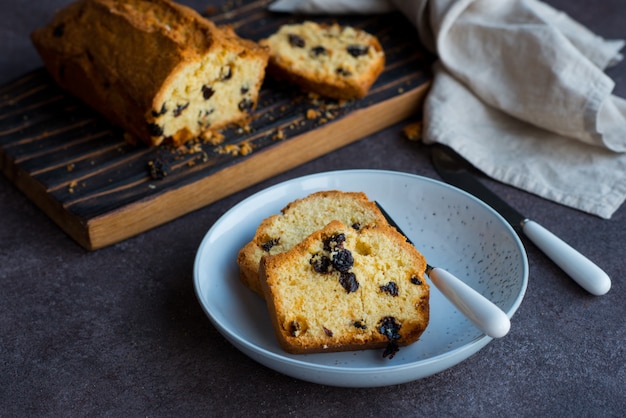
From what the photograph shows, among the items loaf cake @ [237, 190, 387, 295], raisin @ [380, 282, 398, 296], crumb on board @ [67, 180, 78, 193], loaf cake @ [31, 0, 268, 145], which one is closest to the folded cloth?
loaf cake @ [237, 190, 387, 295]

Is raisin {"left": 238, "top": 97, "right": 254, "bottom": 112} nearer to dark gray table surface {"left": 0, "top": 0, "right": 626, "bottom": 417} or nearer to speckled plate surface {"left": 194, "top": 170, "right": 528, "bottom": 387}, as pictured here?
dark gray table surface {"left": 0, "top": 0, "right": 626, "bottom": 417}

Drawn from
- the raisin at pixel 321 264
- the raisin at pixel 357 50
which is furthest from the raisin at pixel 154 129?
the raisin at pixel 321 264

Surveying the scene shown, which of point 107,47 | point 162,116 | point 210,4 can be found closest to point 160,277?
point 162,116

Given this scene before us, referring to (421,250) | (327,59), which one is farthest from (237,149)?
(421,250)

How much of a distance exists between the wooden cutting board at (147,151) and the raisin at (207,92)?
18cm

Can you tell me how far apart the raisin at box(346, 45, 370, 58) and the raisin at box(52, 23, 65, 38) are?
1276 mm

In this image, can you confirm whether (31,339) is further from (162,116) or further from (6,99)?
(6,99)

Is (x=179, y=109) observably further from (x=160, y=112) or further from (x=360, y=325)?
(x=360, y=325)

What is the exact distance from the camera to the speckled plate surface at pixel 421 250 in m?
2.04

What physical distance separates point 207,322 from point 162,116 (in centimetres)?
91

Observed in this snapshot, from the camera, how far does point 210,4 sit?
4.08 meters

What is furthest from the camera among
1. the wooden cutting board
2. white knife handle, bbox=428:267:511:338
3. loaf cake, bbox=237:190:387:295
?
the wooden cutting board

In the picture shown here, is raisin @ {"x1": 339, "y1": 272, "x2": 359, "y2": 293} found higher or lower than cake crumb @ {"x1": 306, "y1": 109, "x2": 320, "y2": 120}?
higher

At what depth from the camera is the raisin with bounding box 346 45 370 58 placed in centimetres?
330
